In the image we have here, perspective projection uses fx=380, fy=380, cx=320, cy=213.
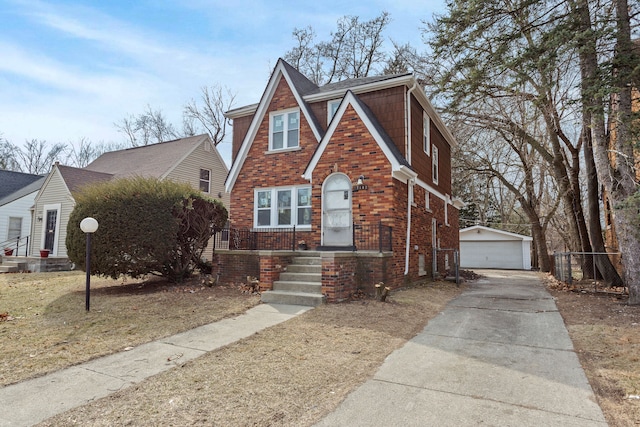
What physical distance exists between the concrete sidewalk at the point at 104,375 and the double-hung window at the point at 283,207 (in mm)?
5854

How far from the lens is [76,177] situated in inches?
717

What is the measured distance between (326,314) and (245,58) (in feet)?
31.9

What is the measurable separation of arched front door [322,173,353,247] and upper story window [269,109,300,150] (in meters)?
2.34

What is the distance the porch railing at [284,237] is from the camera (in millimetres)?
10148

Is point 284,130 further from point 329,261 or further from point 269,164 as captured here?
point 329,261

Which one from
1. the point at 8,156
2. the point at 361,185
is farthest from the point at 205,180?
the point at 8,156

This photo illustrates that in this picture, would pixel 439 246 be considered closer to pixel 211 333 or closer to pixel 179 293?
pixel 179 293

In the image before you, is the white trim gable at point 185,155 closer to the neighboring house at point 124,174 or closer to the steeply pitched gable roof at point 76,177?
the neighboring house at point 124,174

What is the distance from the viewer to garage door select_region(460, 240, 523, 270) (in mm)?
26688

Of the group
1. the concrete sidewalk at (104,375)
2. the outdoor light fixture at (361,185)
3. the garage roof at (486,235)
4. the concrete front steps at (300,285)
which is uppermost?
the outdoor light fixture at (361,185)

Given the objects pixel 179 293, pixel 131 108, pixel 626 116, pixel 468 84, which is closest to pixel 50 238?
pixel 179 293

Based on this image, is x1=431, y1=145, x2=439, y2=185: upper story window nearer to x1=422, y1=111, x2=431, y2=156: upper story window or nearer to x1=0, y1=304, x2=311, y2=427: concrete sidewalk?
x1=422, y1=111, x2=431, y2=156: upper story window

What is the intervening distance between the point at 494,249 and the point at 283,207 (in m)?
20.2

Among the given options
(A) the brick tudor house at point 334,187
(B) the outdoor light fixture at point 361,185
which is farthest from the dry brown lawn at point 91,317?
(B) the outdoor light fixture at point 361,185
